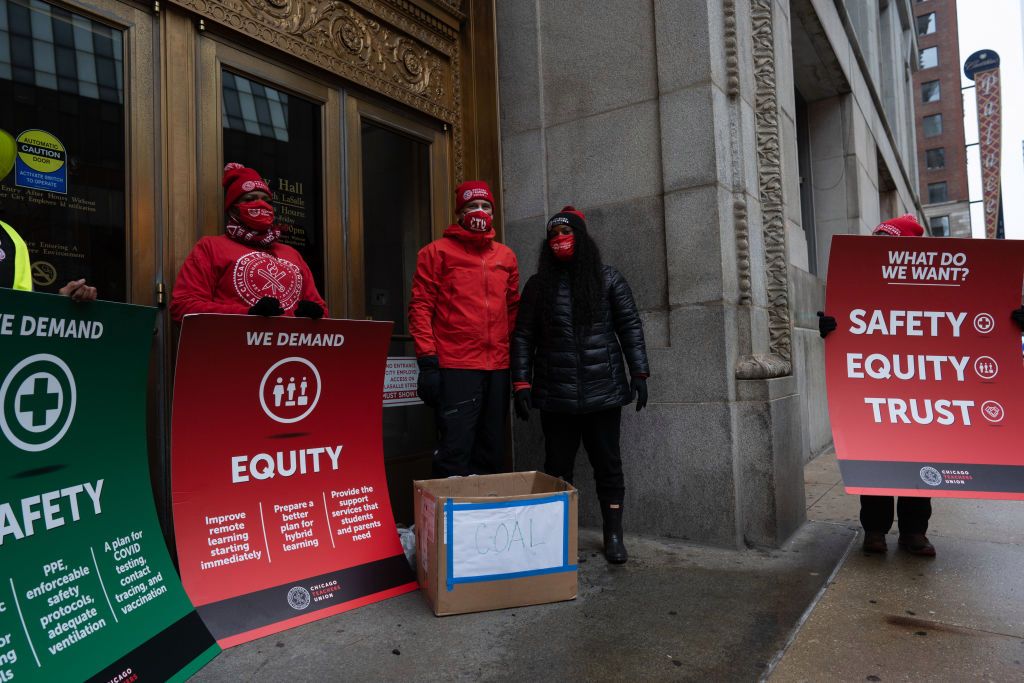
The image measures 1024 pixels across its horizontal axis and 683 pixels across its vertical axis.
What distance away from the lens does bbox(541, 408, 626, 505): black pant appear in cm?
381

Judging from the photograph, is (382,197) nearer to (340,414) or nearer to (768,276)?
(340,414)

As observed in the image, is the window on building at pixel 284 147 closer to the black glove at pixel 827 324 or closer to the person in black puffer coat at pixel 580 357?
the person in black puffer coat at pixel 580 357

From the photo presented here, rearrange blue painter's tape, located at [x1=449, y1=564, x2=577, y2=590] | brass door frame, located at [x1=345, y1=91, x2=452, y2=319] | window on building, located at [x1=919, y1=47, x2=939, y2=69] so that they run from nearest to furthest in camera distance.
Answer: blue painter's tape, located at [x1=449, y1=564, x2=577, y2=590] < brass door frame, located at [x1=345, y1=91, x2=452, y2=319] < window on building, located at [x1=919, y1=47, x2=939, y2=69]

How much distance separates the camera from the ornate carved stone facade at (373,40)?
3.73 metres

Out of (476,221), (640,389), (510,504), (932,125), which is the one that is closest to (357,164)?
(476,221)

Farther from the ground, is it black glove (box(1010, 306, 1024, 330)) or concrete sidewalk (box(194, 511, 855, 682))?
black glove (box(1010, 306, 1024, 330))

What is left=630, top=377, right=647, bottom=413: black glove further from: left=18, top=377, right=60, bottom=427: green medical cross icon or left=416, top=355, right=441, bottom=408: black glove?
left=18, top=377, right=60, bottom=427: green medical cross icon

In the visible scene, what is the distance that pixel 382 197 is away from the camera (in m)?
4.48

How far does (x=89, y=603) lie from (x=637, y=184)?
3758 mm

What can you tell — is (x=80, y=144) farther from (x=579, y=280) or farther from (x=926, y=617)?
(x=926, y=617)

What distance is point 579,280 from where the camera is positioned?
3.80 m

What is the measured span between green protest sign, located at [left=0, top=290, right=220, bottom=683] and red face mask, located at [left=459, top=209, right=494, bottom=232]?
1915 mm

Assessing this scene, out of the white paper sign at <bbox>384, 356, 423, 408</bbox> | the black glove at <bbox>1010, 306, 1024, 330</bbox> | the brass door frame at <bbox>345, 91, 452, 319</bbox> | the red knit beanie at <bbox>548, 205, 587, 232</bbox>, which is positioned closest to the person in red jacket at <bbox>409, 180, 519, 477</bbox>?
the red knit beanie at <bbox>548, 205, 587, 232</bbox>

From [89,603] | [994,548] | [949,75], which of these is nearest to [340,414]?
[89,603]
